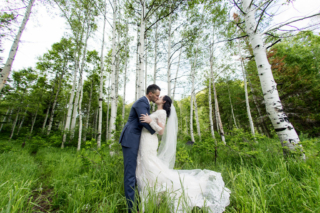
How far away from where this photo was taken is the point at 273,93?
2.50m

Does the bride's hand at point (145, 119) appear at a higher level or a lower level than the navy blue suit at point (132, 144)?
higher

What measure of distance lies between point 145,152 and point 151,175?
34 cm

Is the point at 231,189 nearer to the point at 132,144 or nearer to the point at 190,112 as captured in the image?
the point at 132,144

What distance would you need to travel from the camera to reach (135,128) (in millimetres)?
1855

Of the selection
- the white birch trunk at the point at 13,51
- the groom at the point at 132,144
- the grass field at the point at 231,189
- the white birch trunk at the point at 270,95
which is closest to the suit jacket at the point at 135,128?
the groom at the point at 132,144

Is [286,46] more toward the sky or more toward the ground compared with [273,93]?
more toward the sky

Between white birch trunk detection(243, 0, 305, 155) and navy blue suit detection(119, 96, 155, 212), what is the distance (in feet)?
8.58

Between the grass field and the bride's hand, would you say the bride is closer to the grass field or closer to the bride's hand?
the bride's hand

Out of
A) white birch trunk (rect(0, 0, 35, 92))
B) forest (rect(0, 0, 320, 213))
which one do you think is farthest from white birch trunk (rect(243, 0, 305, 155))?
white birch trunk (rect(0, 0, 35, 92))

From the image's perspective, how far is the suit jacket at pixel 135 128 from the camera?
1.78 metres

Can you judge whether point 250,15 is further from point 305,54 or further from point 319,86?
point 305,54

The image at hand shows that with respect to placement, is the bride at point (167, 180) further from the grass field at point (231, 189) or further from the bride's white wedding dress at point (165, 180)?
the grass field at point (231, 189)

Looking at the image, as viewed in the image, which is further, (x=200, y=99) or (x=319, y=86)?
(x=200, y=99)

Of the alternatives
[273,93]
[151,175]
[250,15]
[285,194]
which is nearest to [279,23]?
[250,15]
